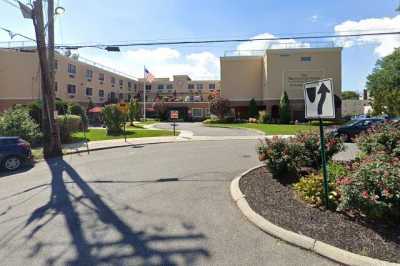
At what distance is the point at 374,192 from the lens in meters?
4.66

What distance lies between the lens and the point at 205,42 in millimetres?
18016

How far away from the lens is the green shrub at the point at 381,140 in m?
8.25

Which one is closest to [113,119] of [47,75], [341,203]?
[47,75]

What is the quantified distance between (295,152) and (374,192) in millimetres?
3347

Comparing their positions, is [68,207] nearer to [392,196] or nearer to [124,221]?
[124,221]

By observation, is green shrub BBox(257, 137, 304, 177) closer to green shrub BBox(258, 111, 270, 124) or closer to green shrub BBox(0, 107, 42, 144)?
green shrub BBox(0, 107, 42, 144)

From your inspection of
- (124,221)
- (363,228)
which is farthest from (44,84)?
(363,228)

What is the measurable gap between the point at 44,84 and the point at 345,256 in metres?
14.9

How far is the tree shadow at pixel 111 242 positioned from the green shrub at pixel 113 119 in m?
20.5

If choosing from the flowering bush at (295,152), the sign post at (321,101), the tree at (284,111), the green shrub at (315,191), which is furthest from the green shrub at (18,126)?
the tree at (284,111)

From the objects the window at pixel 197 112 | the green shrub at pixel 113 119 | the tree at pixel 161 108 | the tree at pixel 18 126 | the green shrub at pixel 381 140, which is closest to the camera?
the green shrub at pixel 381 140

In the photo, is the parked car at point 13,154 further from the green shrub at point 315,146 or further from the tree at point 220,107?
the tree at point 220,107

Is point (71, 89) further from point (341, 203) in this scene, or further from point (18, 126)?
point (341, 203)

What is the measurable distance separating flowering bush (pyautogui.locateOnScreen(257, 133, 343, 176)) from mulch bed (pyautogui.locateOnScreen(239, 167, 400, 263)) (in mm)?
1075
